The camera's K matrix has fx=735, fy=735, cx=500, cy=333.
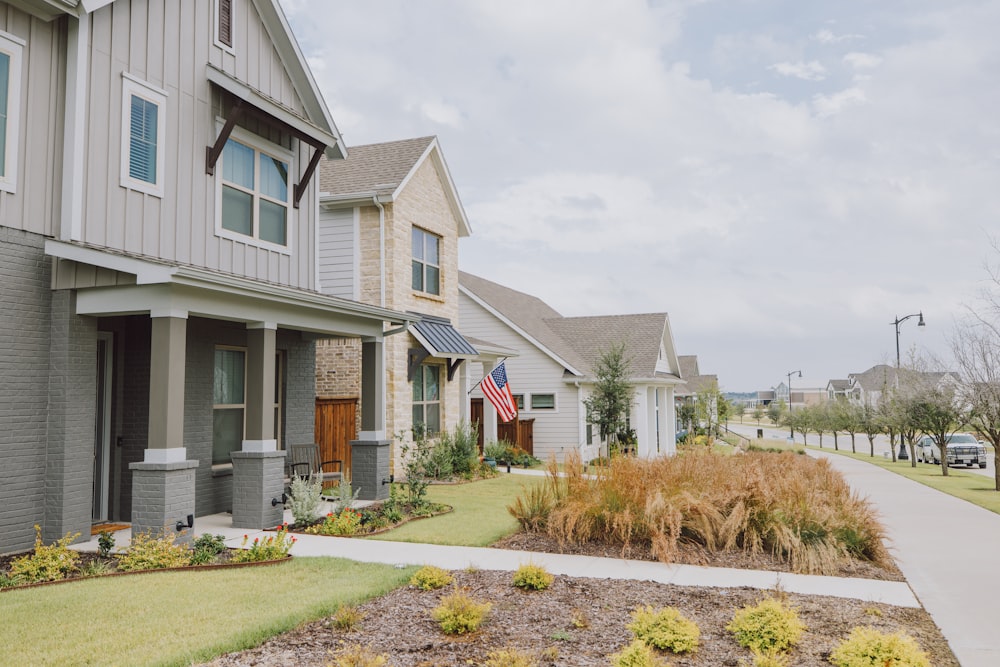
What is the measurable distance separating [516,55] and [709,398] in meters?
31.5

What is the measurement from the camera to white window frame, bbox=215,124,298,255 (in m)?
11.3

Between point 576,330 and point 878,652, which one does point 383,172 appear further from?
point 576,330

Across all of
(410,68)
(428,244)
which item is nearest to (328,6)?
(410,68)

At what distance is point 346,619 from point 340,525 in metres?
4.41

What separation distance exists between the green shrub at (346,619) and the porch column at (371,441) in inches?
268

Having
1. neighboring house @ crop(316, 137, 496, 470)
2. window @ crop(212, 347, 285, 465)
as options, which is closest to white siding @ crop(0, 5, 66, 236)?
window @ crop(212, 347, 285, 465)

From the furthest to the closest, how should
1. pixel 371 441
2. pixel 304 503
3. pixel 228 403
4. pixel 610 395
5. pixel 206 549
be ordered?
pixel 610 395 < pixel 371 441 < pixel 228 403 < pixel 304 503 < pixel 206 549

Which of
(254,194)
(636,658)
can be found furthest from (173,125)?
(636,658)

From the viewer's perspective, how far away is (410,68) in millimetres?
17016

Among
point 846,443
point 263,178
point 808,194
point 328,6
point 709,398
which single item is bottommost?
point 846,443

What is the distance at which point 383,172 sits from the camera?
56.6ft

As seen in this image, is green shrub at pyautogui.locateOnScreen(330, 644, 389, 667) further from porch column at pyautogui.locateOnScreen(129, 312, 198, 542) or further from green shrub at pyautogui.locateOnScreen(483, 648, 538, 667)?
porch column at pyautogui.locateOnScreen(129, 312, 198, 542)

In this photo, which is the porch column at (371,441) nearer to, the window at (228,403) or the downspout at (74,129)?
the window at (228,403)

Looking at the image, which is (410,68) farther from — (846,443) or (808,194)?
(846,443)
